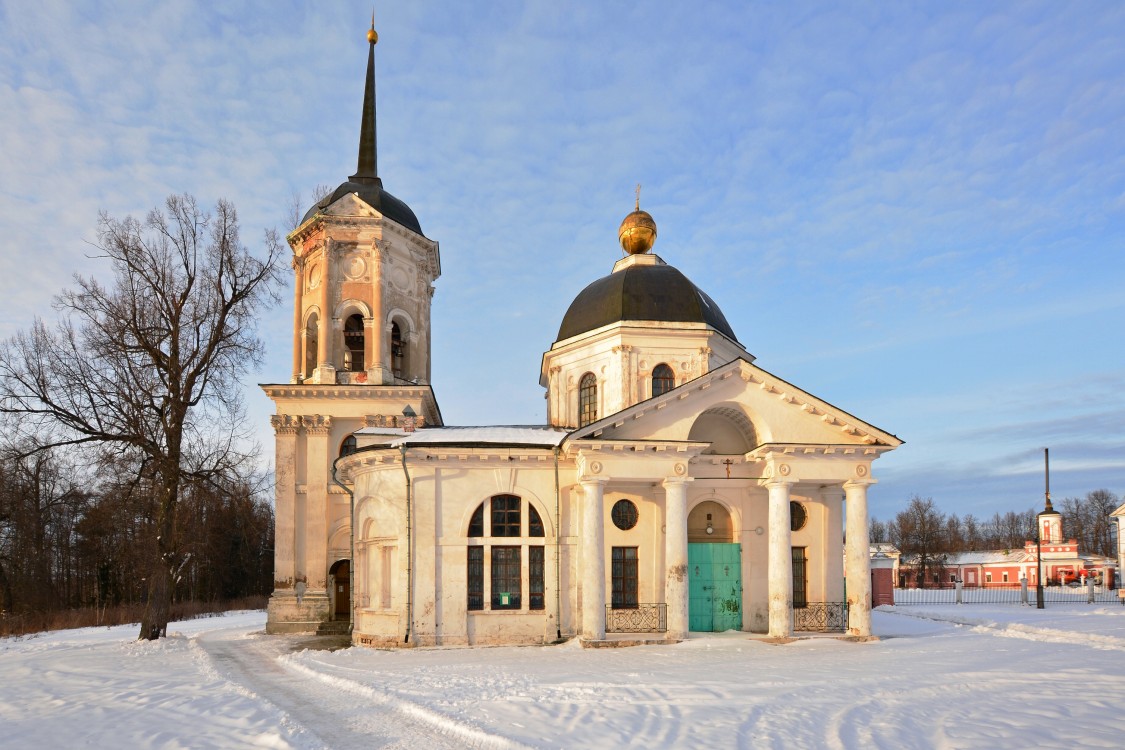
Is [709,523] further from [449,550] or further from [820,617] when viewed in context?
[449,550]

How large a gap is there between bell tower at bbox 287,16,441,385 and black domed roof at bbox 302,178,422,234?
0.16 ft

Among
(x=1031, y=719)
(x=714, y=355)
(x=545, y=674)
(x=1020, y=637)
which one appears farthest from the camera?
(x=714, y=355)

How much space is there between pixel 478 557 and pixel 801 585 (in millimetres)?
8758

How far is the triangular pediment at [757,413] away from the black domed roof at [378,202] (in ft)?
42.9

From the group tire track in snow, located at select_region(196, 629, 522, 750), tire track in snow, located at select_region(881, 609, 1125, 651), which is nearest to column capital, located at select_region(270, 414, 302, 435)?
tire track in snow, located at select_region(196, 629, 522, 750)

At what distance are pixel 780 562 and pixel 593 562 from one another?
4.64 metres

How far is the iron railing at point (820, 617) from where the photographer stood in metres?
21.3

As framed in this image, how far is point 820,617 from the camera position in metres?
21.4

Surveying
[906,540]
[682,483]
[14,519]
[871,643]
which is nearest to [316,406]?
[682,483]

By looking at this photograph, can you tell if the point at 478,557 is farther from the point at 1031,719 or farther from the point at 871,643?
the point at 1031,719

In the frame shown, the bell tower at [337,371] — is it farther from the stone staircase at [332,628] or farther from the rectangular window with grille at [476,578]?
the rectangular window with grille at [476,578]

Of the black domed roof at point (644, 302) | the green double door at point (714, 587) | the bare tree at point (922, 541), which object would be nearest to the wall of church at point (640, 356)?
the black domed roof at point (644, 302)

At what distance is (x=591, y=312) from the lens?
26703mm

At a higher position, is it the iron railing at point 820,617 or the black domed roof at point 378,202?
the black domed roof at point 378,202
